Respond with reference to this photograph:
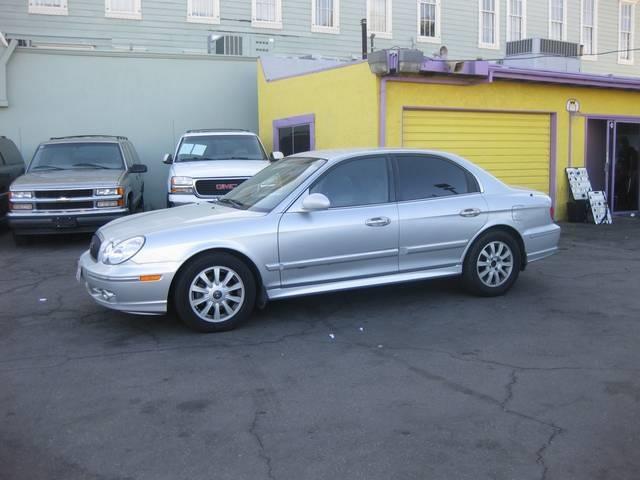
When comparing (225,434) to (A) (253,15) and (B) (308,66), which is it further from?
(A) (253,15)

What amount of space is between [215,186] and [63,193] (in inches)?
92.7

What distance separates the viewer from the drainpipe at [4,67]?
1509cm

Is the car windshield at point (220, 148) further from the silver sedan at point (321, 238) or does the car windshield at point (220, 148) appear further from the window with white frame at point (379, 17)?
the window with white frame at point (379, 17)

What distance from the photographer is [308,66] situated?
1631 centimetres

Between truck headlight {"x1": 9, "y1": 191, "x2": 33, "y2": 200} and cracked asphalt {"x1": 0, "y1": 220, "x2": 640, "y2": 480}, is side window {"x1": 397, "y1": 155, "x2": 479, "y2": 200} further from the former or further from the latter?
truck headlight {"x1": 9, "y1": 191, "x2": 33, "y2": 200}

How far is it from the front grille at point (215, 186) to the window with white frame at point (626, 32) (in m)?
19.8

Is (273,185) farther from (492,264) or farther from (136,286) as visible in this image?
(492,264)

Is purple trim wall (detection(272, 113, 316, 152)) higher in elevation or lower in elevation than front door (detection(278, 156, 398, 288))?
higher

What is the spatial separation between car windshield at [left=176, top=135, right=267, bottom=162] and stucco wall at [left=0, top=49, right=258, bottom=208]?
3.83 m

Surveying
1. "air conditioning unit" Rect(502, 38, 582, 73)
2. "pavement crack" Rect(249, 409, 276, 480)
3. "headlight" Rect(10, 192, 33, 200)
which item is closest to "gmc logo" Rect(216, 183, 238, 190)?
"headlight" Rect(10, 192, 33, 200)

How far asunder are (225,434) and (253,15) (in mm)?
17511

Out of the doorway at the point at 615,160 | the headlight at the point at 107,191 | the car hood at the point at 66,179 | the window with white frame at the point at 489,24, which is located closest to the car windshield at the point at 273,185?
the headlight at the point at 107,191

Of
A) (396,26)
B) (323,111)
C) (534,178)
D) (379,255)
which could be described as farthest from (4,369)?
(396,26)

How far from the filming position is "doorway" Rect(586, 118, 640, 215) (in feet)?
50.2
